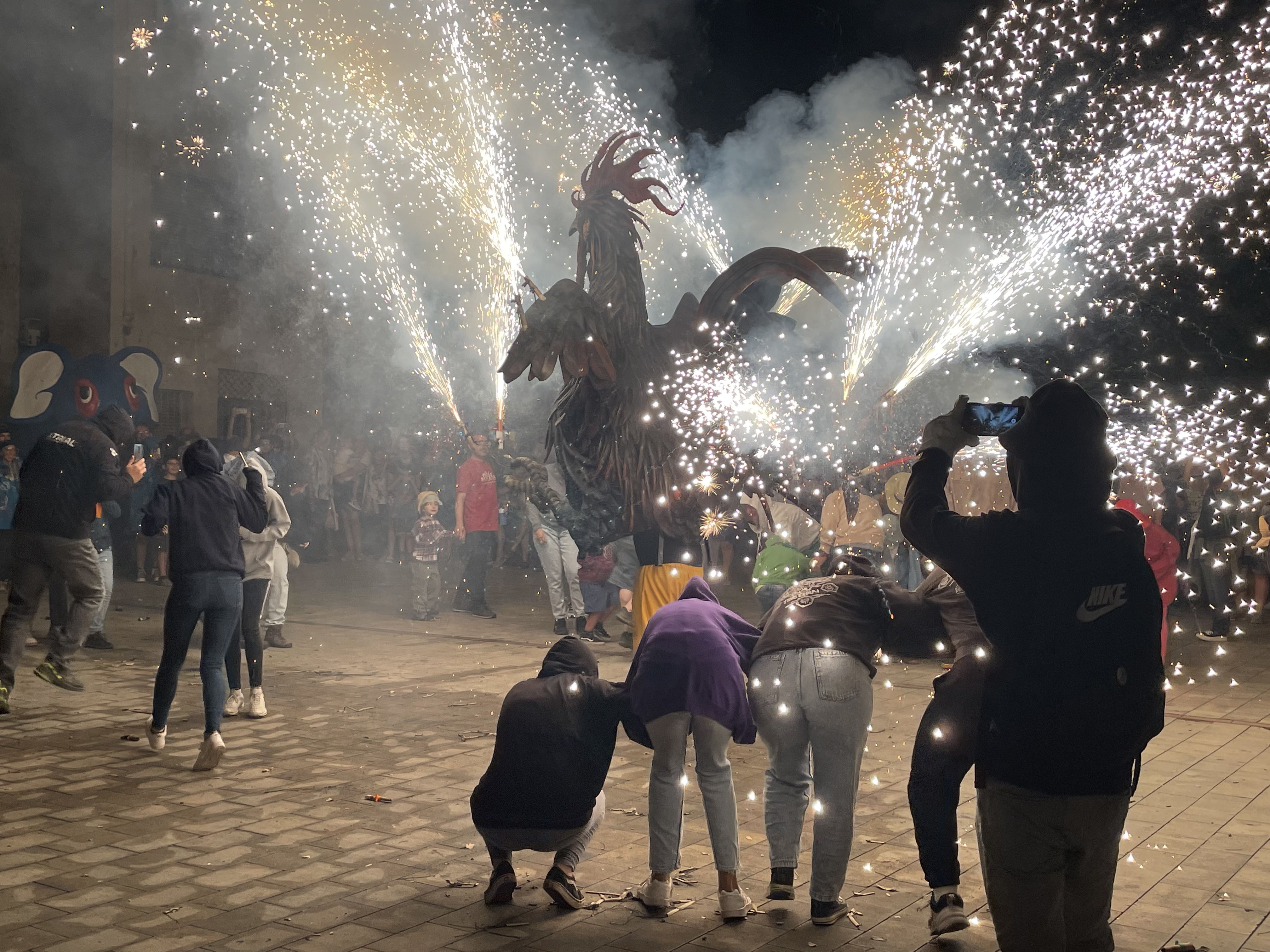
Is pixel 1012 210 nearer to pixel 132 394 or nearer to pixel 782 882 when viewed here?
pixel 782 882

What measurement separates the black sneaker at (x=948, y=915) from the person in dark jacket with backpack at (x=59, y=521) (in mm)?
5613

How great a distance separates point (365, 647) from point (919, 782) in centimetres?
699

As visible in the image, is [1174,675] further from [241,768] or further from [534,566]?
[534,566]

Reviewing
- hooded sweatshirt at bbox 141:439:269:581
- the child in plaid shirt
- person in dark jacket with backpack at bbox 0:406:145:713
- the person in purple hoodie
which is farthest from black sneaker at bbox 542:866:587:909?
the child in plaid shirt

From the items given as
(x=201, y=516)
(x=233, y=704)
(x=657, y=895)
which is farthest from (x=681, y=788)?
(x=233, y=704)

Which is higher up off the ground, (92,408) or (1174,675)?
(92,408)

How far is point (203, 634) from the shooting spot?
635 centimetres

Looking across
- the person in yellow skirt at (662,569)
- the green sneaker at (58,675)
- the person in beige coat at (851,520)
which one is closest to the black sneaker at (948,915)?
the person in yellow skirt at (662,569)

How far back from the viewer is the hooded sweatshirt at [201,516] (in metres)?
6.29

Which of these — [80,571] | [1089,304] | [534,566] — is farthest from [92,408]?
[1089,304]

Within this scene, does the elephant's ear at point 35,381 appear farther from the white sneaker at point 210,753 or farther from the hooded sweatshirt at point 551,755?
the hooded sweatshirt at point 551,755

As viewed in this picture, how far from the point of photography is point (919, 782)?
4.25 meters

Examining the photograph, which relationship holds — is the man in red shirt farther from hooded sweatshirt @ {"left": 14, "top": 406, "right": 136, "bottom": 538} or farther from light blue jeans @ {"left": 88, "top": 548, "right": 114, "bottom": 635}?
hooded sweatshirt @ {"left": 14, "top": 406, "right": 136, "bottom": 538}

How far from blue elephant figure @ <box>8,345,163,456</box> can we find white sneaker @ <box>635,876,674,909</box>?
1230cm
